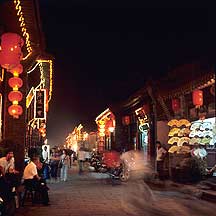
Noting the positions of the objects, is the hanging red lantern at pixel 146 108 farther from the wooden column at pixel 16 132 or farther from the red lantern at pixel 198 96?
the wooden column at pixel 16 132

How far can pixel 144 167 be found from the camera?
76.0ft

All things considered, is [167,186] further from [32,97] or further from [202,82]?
[32,97]

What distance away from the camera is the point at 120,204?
13.5 m

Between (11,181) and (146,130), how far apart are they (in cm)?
1645

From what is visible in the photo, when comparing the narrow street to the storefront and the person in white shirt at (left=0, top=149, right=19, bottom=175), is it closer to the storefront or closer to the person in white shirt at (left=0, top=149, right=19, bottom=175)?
the person in white shirt at (left=0, top=149, right=19, bottom=175)

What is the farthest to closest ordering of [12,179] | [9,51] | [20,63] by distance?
[20,63] → [9,51] → [12,179]

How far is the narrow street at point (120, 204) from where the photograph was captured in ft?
39.4

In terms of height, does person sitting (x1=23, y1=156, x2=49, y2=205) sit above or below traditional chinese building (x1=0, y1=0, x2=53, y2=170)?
below

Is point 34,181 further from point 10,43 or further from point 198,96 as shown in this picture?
point 198,96

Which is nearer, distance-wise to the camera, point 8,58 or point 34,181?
point 8,58

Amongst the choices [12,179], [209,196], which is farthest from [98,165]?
[12,179]

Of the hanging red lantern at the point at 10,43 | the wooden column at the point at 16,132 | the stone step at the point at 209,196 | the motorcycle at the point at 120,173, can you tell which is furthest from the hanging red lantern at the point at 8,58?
the motorcycle at the point at 120,173

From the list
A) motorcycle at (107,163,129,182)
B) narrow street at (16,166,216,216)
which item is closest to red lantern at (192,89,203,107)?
narrow street at (16,166,216,216)

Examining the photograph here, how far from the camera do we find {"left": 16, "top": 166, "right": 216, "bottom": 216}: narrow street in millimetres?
12008
